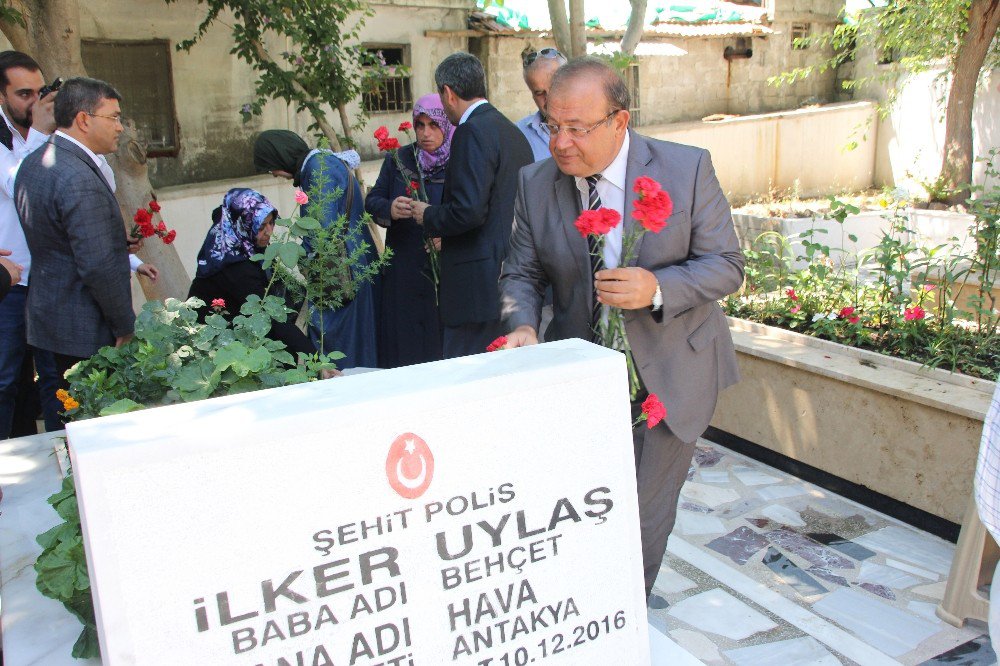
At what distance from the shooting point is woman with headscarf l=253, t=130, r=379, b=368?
14.9ft

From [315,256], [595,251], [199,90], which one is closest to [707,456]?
[315,256]

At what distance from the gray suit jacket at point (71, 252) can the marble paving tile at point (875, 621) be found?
9.96 feet

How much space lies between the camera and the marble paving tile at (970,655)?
9.70 feet

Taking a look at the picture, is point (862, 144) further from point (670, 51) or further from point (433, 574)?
point (433, 574)

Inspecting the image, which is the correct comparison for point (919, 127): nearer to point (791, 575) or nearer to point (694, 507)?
point (694, 507)

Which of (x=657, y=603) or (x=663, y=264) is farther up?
(x=663, y=264)

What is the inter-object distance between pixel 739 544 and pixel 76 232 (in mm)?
3030

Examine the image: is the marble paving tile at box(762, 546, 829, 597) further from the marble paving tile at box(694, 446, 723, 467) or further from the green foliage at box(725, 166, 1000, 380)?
the green foliage at box(725, 166, 1000, 380)

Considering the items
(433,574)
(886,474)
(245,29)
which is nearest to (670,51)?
(245,29)

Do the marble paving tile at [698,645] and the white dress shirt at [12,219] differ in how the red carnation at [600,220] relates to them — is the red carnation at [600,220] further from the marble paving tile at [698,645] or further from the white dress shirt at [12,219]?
the white dress shirt at [12,219]

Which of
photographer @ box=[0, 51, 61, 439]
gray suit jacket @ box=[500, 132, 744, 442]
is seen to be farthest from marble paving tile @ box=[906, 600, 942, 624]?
photographer @ box=[0, 51, 61, 439]

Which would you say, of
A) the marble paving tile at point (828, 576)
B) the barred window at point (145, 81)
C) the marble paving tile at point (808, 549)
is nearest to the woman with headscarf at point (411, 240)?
the marble paving tile at point (808, 549)

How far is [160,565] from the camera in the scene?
5.10 feet

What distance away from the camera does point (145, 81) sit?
351 inches
